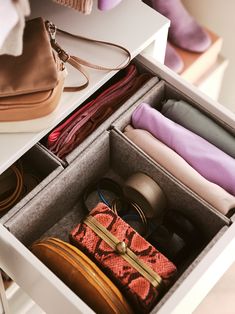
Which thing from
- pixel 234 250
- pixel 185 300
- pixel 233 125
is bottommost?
pixel 185 300

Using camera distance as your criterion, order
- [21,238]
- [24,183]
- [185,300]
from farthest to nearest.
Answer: [24,183] < [21,238] < [185,300]

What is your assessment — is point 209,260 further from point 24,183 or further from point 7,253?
point 24,183

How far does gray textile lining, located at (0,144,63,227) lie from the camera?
3.13 ft

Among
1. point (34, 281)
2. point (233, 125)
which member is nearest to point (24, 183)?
point (34, 281)

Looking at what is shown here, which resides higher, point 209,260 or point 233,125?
point 233,125

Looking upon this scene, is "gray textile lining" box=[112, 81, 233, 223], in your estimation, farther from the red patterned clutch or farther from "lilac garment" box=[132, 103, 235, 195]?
the red patterned clutch

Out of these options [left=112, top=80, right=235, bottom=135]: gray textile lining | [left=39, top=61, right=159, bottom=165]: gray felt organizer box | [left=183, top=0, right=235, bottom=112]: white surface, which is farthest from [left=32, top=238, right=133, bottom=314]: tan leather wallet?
[left=183, top=0, right=235, bottom=112]: white surface

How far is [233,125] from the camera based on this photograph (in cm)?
105

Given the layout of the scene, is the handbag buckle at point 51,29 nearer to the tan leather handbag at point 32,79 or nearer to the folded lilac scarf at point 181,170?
the tan leather handbag at point 32,79

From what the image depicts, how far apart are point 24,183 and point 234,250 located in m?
0.44

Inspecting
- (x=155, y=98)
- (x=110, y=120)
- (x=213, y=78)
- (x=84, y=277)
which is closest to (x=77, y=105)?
Answer: (x=110, y=120)

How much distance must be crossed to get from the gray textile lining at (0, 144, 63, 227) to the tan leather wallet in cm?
8

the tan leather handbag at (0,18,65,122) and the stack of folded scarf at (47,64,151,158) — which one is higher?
the stack of folded scarf at (47,64,151,158)

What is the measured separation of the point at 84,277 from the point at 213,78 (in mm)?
882
